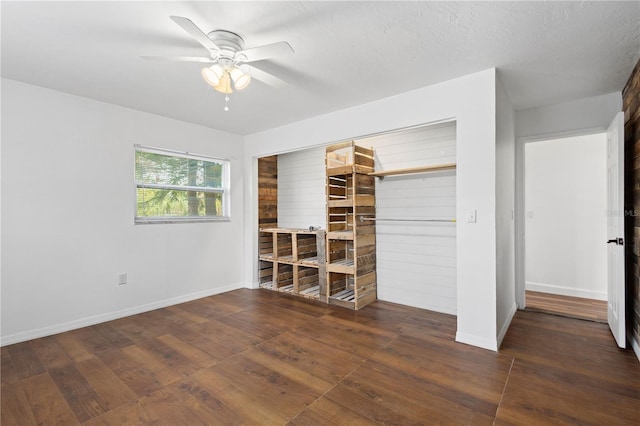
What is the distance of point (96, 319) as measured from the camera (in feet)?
10.9

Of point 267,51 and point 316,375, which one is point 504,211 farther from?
point 267,51

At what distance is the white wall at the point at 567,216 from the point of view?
4.13 meters

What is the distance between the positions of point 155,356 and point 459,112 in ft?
11.1

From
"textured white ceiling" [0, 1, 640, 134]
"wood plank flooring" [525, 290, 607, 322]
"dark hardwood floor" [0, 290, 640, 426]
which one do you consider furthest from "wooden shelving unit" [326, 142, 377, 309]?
"wood plank flooring" [525, 290, 607, 322]

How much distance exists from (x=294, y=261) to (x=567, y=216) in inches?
154

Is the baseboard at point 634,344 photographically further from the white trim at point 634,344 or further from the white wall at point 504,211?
the white wall at point 504,211

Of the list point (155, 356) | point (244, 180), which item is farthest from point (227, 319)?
point (244, 180)

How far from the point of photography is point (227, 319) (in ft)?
11.2

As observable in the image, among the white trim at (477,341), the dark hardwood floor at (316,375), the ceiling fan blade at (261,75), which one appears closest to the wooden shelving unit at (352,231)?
the dark hardwood floor at (316,375)

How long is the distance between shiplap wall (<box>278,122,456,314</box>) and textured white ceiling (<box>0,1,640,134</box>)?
0.89 meters

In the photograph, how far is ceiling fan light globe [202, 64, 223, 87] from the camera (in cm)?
208

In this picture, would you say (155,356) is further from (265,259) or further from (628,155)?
(628,155)

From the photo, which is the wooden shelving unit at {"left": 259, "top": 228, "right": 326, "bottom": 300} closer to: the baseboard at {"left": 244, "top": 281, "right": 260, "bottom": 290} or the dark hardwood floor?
the baseboard at {"left": 244, "top": 281, "right": 260, "bottom": 290}

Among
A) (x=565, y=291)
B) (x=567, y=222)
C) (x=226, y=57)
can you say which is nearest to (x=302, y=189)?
(x=226, y=57)
